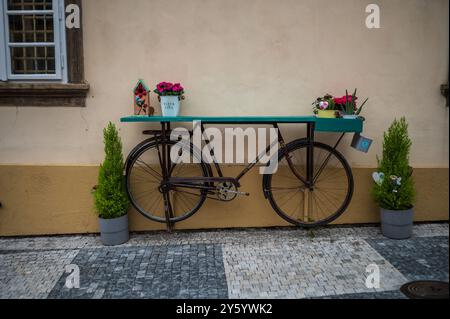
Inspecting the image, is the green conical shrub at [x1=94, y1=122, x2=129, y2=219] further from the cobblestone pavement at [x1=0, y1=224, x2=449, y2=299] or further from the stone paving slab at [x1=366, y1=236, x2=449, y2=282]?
the stone paving slab at [x1=366, y1=236, x2=449, y2=282]

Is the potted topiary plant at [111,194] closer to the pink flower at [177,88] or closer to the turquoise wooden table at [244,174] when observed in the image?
the turquoise wooden table at [244,174]

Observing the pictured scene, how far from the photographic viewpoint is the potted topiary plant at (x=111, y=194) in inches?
211

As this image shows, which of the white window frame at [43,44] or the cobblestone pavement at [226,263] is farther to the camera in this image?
the white window frame at [43,44]

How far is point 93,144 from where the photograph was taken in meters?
5.71

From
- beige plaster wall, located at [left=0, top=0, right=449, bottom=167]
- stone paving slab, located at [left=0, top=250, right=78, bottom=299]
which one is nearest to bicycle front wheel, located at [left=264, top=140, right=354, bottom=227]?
beige plaster wall, located at [left=0, top=0, right=449, bottom=167]

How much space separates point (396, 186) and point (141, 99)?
3161mm

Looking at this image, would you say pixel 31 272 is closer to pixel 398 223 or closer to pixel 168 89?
pixel 168 89

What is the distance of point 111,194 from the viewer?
5.39 meters

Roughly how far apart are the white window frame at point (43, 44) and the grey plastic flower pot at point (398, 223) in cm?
420

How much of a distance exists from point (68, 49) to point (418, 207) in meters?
4.83

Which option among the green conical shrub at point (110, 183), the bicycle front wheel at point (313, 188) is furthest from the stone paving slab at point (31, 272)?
the bicycle front wheel at point (313, 188)

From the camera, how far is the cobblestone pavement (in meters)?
4.30

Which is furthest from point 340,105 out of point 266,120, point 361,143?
point 266,120

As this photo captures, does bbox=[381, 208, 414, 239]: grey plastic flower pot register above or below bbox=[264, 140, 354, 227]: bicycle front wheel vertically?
below
